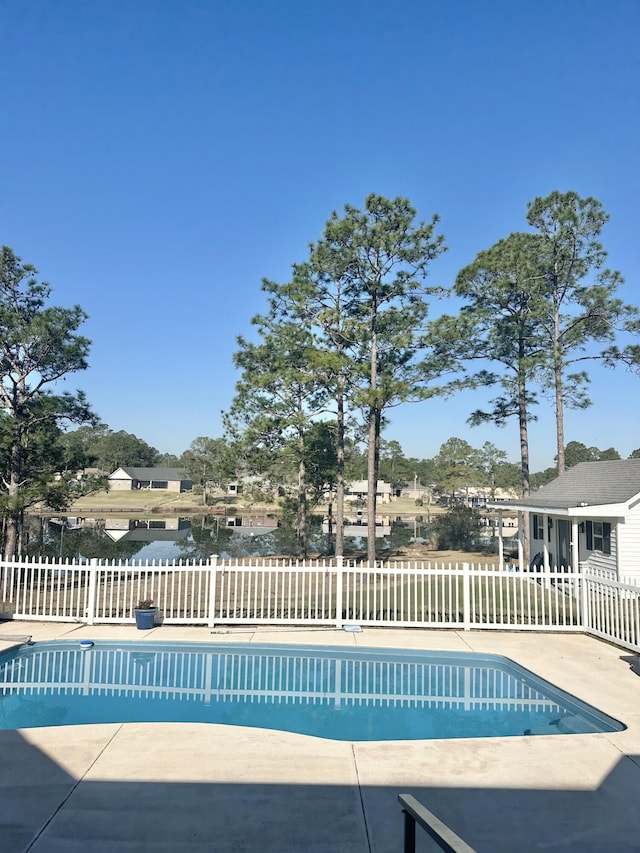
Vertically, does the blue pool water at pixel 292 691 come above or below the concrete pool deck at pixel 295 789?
below

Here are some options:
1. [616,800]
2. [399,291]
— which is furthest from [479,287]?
[616,800]

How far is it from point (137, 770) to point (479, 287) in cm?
2324

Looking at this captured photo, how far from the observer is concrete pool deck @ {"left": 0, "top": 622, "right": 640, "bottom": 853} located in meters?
4.09

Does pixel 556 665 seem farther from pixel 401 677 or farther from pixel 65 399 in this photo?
pixel 65 399

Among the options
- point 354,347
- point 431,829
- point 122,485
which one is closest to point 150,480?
point 122,485

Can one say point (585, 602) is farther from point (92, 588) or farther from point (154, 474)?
point (154, 474)

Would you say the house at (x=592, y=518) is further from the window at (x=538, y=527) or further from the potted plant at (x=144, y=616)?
the potted plant at (x=144, y=616)

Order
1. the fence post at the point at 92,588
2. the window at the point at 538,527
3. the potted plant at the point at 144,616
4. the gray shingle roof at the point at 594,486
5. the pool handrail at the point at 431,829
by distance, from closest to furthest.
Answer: the pool handrail at the point at 431,829
the potted plant at the point at 144,616
the fence post at the point at 92,588
the gray shingle roof at the point at 594,486
the window at the point at 538,527

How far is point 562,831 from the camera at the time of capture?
419cm

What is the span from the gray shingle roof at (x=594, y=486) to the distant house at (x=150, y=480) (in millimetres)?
75447

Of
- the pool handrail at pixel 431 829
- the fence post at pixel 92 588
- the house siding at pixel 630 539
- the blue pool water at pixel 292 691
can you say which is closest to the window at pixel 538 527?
the house siding at pixel 630 539

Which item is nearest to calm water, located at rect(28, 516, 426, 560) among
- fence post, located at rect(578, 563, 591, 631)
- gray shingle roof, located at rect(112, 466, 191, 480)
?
fence post, located at rect(578, 563, 591, 631)

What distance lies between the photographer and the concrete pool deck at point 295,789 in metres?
4.09

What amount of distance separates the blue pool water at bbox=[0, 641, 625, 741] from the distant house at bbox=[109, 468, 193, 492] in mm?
→ 82508
